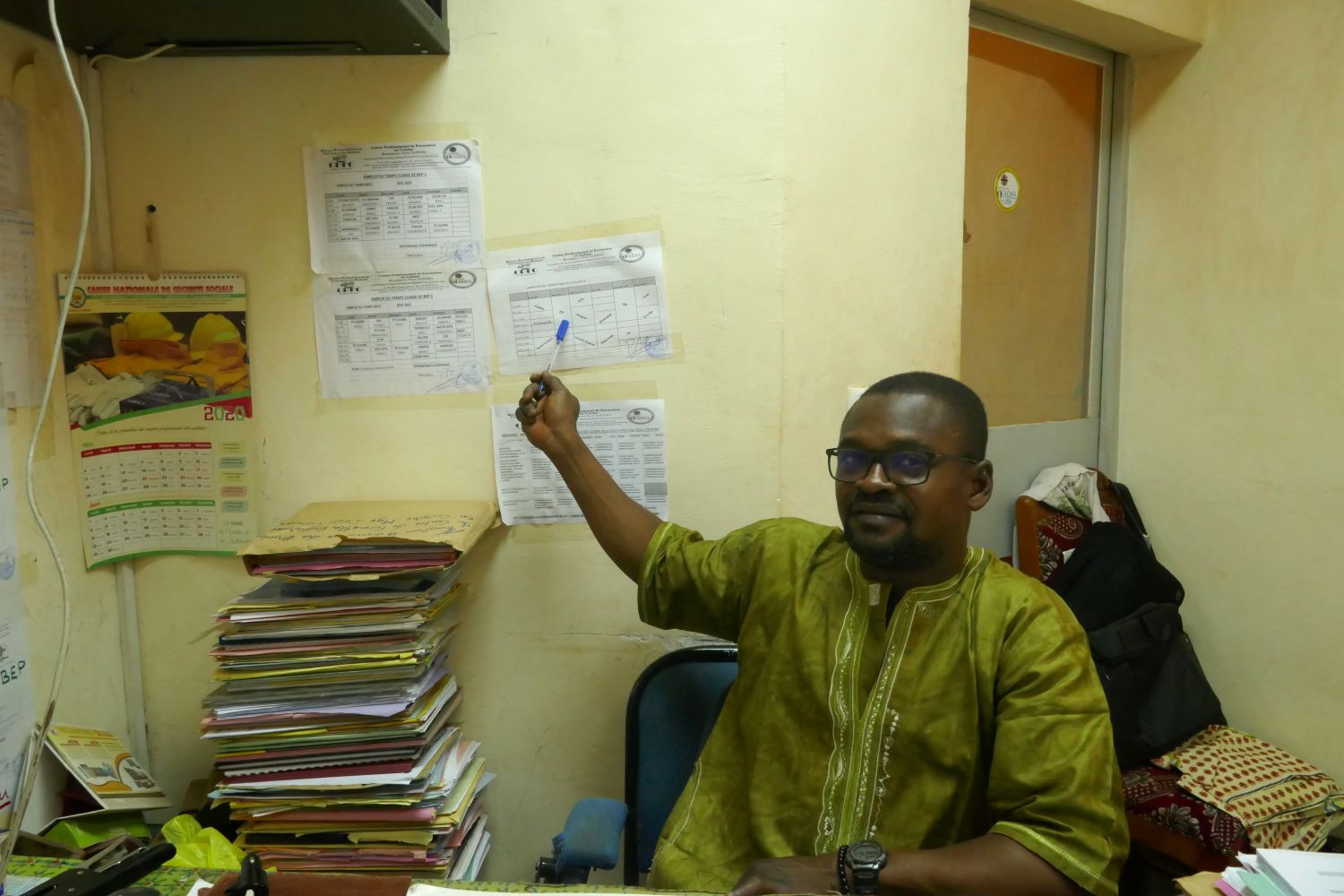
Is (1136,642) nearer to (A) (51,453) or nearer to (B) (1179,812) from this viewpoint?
(B) (1179,812)

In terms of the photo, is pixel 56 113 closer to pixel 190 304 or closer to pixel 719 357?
pixel 190 304

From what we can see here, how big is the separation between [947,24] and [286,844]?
75.1 inches

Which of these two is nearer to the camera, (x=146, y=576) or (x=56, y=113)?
(x=56, y=113)

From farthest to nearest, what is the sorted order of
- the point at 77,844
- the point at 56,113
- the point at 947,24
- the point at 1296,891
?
1. the point at 947,24
2. the point at 56,113
3. the point at 77,844
4. the point at 1296,891

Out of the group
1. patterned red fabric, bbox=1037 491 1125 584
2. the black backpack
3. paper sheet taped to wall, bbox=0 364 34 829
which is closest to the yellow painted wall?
patterned red fabric, bbox=1037 491 1125 584

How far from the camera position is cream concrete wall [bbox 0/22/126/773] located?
1.38 m

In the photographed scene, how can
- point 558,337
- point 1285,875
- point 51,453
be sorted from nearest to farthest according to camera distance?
1. point 1285,875
2. point 51,453
3. point 558,337

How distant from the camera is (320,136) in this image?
1552mm

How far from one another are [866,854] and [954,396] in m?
0.63

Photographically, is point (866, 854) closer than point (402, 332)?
Yes

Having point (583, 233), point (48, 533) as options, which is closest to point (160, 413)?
point (48, 533)

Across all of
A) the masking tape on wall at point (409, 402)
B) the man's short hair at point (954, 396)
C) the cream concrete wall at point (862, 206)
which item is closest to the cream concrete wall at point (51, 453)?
the masking tape on wall at point (409, 402)

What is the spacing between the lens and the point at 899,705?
1225mm

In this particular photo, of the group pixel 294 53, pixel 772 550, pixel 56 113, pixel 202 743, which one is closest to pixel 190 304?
pixel 56 113
